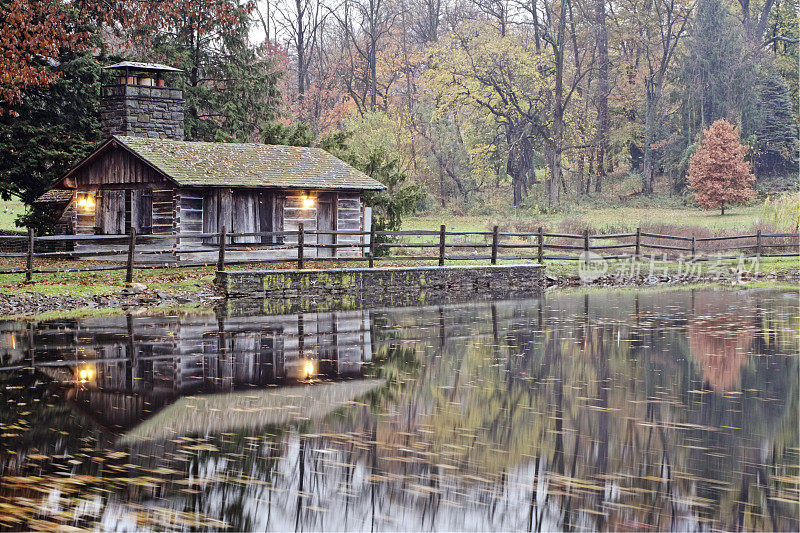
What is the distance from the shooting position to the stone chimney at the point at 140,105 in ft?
110

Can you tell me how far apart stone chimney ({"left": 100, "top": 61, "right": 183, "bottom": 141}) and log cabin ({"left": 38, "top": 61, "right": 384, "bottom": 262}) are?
1.5 inches

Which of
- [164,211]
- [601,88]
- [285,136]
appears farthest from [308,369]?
[601,88]

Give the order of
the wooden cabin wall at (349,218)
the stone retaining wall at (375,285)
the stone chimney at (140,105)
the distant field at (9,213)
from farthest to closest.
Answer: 1. the distant field at (9,213)
2. the stone chimney at (140,105)
3. the wooden cabin wall at (349,218)
4. the stone retaining wall at (375,285)

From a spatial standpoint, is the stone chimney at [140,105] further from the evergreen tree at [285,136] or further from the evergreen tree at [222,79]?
the evergreen tree at [222,79]

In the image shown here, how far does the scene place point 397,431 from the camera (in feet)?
29.2

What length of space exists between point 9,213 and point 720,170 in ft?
135

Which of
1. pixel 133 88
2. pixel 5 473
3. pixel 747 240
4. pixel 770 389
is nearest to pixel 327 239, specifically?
pixel 133 88

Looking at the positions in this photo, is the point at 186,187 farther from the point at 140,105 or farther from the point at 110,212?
the point at 140,105

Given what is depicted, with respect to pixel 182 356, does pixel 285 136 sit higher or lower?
higher

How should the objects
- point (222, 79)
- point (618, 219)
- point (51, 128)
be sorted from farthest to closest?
point (618, 219) < point (222, 79) < point (51, 128)

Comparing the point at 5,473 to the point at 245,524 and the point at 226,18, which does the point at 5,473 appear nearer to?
the point at 245,524

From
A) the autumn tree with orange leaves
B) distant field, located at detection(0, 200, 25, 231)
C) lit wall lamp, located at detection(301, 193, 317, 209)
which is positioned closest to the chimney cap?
lit wall lamp, located at detection(301, 193, 317, 209)

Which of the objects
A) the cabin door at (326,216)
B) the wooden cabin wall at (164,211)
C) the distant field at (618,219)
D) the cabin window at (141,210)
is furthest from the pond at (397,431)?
the distant field at (618,219)

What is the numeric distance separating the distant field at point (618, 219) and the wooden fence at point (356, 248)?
627 centimetres
